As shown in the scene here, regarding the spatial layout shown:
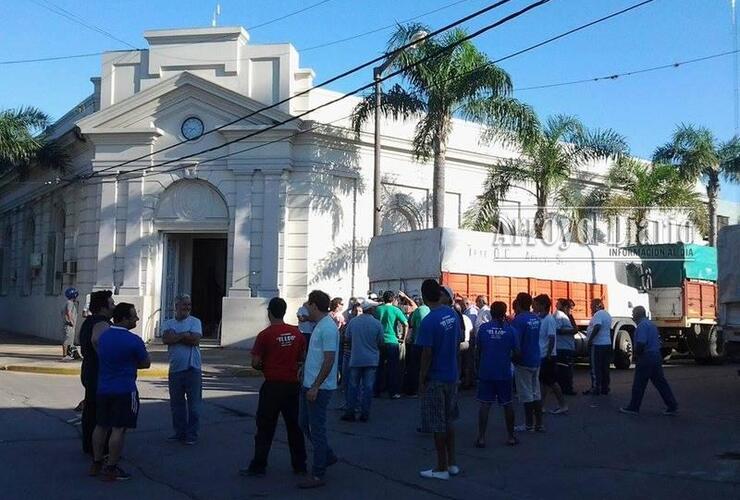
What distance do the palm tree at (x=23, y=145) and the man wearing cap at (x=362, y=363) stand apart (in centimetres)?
1947

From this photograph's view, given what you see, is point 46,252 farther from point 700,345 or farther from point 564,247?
point 700,345

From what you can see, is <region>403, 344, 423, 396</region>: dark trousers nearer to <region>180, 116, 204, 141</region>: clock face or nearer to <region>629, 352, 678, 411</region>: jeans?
<region>629, 352, 678, 411</region>: jeans

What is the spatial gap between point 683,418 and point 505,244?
661 centimetres

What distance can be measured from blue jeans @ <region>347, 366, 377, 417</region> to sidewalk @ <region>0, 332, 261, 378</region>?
5606mm

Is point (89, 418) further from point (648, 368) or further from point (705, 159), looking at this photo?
point (705, 159)

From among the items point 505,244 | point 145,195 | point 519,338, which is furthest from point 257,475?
point 145,195

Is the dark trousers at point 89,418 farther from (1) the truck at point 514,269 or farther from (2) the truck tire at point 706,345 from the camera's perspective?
(2) the truck tire at point 706,345

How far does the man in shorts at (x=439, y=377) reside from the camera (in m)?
7.99

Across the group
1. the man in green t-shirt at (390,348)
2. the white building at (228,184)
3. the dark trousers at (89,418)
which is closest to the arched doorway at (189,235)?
the white building at (228,184)

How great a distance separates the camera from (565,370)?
14.4 metres

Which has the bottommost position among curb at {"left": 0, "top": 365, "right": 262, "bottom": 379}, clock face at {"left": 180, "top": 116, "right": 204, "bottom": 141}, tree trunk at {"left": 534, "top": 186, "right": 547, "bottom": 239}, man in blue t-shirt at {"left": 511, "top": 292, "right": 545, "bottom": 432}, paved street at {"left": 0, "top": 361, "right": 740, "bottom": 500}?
paved street at {"left": 0, "top": 361, "right": 740, "bottom": 500}

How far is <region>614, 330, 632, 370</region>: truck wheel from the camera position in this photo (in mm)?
19672

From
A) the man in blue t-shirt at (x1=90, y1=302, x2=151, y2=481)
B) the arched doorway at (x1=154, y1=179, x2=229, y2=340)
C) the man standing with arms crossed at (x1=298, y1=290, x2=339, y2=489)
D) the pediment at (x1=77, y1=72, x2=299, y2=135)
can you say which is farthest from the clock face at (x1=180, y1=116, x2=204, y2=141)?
the man standing with arms crossed at (x1=298, y1=290, x2=339, y2=489)

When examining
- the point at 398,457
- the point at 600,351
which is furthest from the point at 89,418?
the point at 600,351
